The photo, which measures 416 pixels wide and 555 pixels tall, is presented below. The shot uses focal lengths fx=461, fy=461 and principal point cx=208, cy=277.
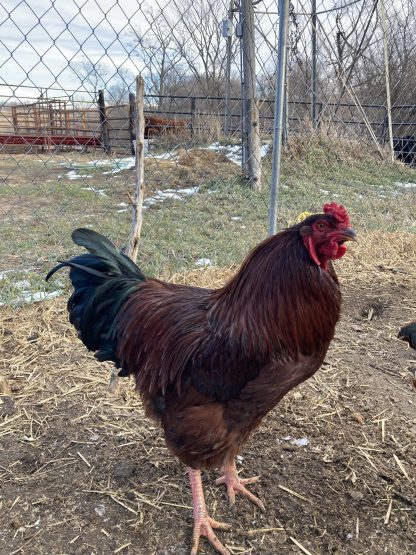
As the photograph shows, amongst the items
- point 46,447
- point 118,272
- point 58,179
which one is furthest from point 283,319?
point 58,179

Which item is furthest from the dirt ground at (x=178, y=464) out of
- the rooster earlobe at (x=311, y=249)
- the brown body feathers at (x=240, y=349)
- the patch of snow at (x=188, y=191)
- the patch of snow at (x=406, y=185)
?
the patch of snow at (x=406, y=185)

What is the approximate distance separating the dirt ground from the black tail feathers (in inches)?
24.3

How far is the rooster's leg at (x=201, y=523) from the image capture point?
201 cm

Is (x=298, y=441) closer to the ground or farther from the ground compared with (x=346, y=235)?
closer to the ground

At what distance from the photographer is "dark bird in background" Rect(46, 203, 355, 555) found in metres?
1.94

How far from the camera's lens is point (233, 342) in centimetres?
197

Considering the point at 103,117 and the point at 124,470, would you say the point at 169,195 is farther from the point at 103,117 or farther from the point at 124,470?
the point at 124,470

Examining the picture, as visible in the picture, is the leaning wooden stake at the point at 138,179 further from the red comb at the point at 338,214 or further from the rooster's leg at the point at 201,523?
the red comb at the point at 338,214

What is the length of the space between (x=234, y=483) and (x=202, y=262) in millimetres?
3196

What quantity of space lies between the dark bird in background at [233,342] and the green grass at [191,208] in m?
2.31

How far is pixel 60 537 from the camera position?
2014 mm

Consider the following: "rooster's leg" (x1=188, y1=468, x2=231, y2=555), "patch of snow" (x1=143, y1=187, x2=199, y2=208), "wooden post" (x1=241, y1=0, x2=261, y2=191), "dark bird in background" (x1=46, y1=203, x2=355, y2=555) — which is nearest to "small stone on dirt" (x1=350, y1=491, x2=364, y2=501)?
"dark bird in background" (x1=46, y1=203, x2=355, y2=555)

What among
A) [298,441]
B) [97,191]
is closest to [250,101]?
[97,191]

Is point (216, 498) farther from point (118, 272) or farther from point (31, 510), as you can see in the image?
point (118, 272)
